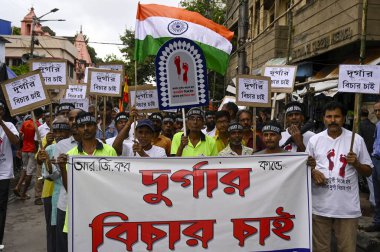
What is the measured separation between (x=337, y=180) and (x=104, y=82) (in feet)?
12.1

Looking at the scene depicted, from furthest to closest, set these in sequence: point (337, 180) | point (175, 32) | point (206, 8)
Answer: point (206, 8)
point (175, 32)
point (337, 180)

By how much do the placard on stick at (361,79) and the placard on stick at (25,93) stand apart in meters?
3.09

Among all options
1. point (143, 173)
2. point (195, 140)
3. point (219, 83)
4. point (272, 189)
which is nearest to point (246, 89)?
point (195, 140)

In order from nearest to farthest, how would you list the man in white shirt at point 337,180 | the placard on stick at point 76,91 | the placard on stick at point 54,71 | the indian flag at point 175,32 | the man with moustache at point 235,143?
the man in white shirt at point 337,180 → the man with moustache at point 235,143 → the placard on stick at point 54,71 → the indian flag at point 175,32 → the placard on stick at point 76,91

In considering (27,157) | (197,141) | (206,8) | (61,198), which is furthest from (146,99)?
(206,8)

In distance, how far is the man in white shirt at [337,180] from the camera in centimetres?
417

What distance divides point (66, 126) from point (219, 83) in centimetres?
2425

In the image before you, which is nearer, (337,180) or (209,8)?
(337,180)

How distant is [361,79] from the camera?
4570 mm

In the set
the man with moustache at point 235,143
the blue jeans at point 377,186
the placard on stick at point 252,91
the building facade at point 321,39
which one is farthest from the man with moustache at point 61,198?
the building facade at point 321,39

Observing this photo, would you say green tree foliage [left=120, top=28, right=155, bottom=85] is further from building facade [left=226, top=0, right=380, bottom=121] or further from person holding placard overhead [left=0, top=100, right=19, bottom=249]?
person holding placard overhead [left=0, top=100, right=19, bottom=249]

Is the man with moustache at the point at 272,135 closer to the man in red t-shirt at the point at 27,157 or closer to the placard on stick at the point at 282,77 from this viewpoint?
the placard on stick at the point at 282,77

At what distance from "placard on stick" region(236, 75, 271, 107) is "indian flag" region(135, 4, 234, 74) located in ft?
4.41

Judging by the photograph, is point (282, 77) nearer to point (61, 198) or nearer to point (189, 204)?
point (189, 204)
